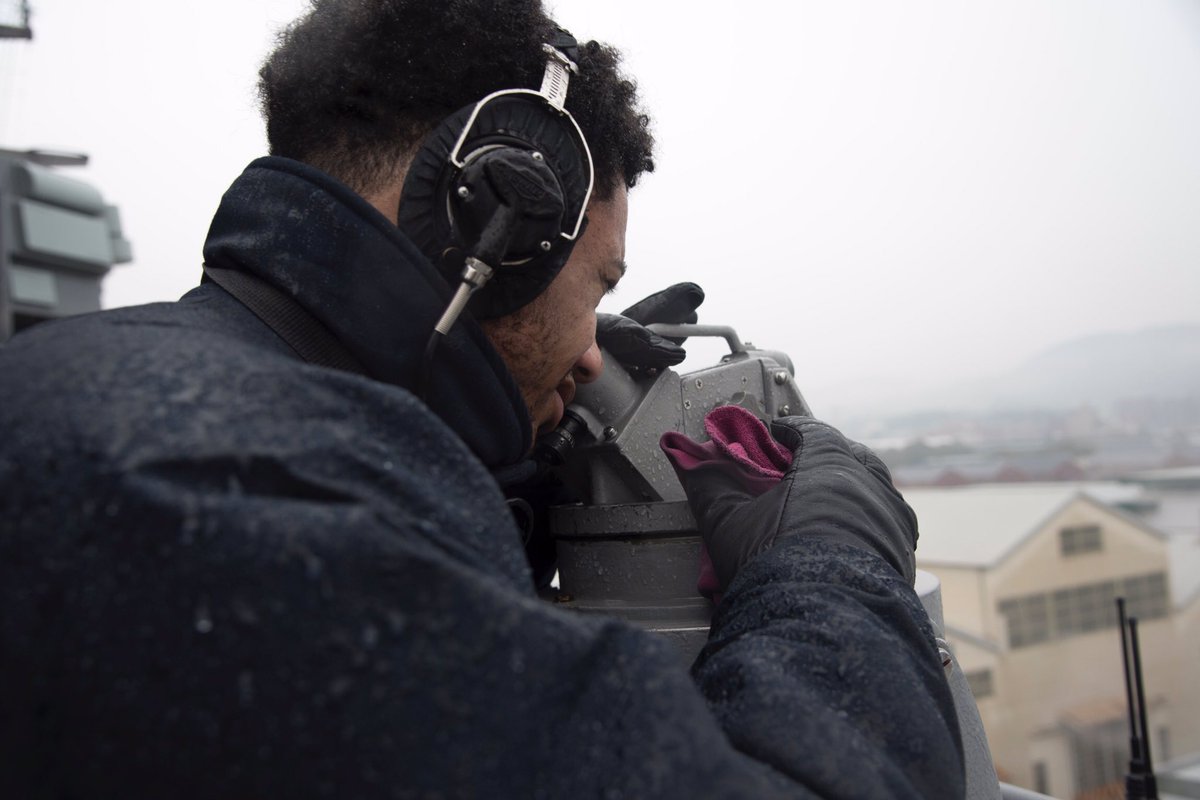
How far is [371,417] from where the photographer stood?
0.56 meters

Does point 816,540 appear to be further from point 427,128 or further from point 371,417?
point 427,128

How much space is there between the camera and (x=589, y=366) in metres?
1.21

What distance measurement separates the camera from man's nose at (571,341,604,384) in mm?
1193

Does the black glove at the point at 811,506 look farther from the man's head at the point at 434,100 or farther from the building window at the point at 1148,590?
the building window at the point at 1148,590

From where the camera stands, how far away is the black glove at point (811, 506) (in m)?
0.89

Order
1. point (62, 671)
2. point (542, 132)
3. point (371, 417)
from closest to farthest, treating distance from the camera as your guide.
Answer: point (62, 671) → point (371, 417) → point (542, 132)

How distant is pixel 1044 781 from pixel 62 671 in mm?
3131

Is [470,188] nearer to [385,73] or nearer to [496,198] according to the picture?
[496,198]

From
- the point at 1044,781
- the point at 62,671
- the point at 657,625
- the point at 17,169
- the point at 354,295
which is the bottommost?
the point at 1044,781

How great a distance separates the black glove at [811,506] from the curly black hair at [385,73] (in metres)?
0.57

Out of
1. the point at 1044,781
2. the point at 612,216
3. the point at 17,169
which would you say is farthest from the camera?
the point at 17,169

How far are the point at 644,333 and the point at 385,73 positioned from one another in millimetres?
570

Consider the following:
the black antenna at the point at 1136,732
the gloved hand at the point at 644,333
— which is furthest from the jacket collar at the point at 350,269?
the black antenna at the point at 1136,732

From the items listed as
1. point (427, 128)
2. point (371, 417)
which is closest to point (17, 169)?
point (427, 128)
